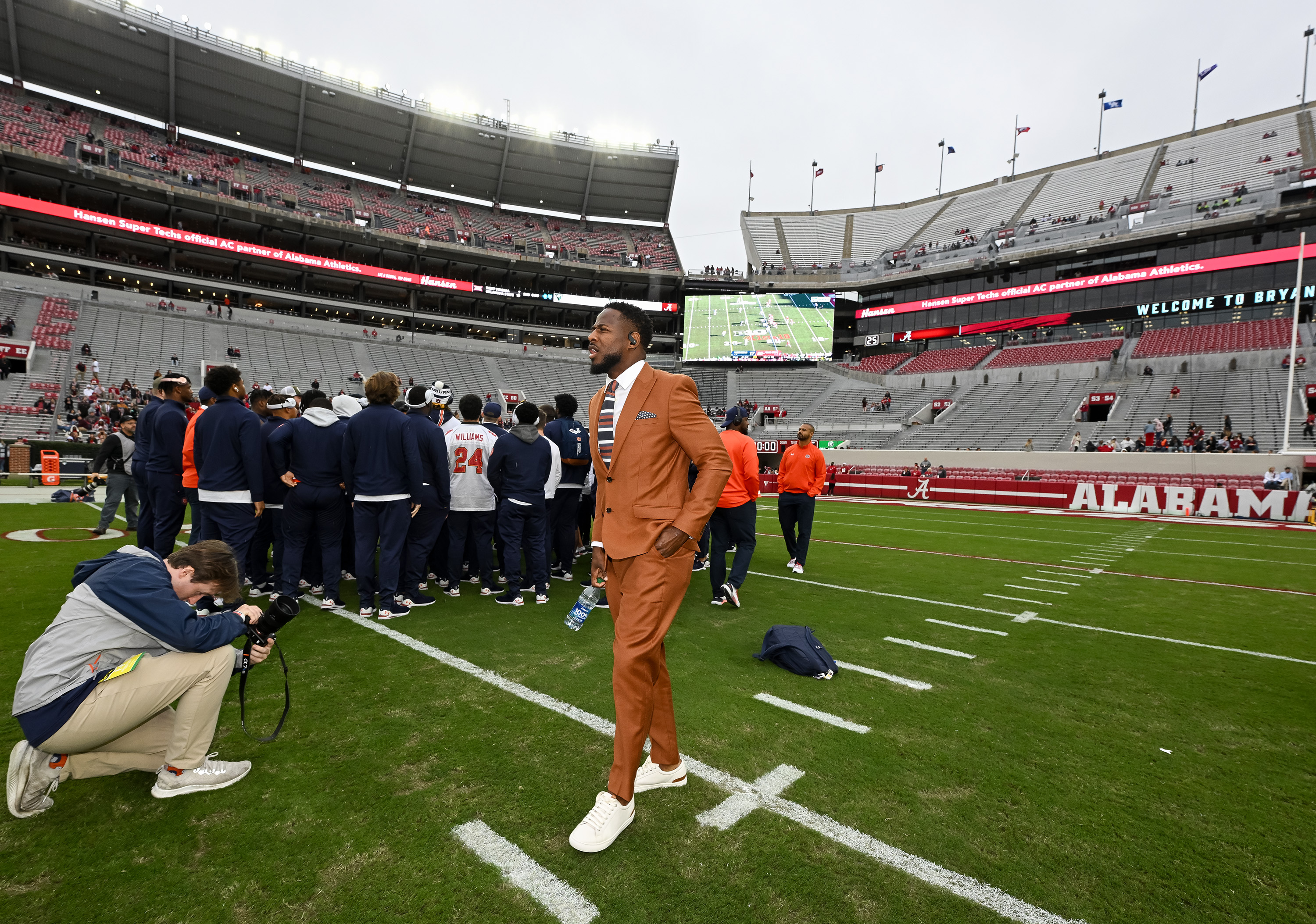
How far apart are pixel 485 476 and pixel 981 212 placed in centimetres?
5781

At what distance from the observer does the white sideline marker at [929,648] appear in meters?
4.87

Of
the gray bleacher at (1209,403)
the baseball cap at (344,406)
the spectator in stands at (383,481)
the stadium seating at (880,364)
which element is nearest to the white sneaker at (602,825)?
the spectator in stands at (383,481)

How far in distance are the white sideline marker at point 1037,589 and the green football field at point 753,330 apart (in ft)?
131


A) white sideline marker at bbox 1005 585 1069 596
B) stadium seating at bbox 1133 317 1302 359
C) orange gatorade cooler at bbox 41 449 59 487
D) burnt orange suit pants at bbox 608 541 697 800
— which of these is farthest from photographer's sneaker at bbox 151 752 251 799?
stadium seating at bbox 1133 317 1302 359

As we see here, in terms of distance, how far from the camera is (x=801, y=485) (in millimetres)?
7730

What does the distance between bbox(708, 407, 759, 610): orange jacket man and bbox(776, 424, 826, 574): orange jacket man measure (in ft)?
3.33

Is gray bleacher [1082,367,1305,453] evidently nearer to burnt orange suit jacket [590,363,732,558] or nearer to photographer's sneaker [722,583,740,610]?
photographer's sneaker [722,583,740,610]

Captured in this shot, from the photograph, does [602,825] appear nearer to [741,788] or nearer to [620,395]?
Result: [741,788]

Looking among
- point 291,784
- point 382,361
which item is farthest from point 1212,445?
point 382,361

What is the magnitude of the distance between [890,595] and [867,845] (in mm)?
4934

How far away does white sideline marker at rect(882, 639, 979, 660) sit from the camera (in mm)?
4866

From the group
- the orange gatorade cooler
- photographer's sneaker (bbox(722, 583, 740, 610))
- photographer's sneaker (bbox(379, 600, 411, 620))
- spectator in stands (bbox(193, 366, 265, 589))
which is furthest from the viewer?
the orange gatorade cooler

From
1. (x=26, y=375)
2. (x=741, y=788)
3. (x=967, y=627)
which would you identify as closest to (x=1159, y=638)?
(x=967, y=627)

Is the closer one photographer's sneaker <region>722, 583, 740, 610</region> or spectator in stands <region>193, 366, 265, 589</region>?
spectator in stands <region>193, 366, 265, 589</region>
